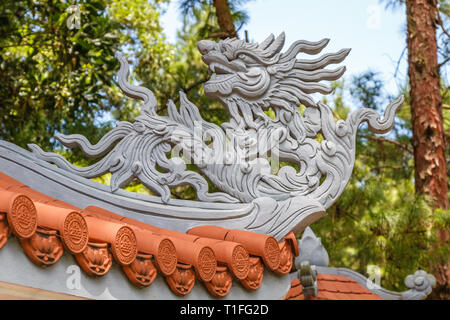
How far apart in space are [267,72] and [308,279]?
4.24 ft

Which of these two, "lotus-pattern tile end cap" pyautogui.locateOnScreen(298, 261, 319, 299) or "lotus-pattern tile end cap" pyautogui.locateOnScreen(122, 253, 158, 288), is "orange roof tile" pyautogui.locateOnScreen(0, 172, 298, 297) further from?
"lotus-pattern tile end cap" pyautogui.locateOnScreen(298, 261, 319, 299)

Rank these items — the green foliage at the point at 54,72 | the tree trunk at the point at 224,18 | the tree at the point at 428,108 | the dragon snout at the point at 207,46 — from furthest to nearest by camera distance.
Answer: the tree trunk at the point at 224,18, the green foliage at the point at 54,72, the tree at the point at 428,108, the dragon snout at the point at 207,46

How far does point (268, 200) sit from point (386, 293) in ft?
3.29

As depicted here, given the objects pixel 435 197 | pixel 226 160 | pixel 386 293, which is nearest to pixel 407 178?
pixel 435 197

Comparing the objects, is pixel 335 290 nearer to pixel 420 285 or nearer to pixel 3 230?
pixel 420 285

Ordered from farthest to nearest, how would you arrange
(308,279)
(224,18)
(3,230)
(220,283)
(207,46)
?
1. (224,18)
2. (207,46)
3. (308,279)
4. (220,283)
5. (3,230)

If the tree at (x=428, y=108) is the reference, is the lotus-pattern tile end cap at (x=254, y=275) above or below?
below

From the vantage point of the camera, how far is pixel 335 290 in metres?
3.28

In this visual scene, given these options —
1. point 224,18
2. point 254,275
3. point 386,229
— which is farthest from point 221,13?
point 254,275

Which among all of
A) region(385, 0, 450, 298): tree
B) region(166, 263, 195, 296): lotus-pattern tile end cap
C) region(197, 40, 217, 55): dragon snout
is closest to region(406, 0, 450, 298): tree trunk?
region(385, 0, 450, 298): tree

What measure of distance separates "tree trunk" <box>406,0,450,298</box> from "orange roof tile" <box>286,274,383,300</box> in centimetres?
221

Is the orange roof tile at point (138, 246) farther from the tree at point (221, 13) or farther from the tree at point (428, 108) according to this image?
the tree at point (221, 13)

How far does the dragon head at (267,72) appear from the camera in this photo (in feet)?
11.3

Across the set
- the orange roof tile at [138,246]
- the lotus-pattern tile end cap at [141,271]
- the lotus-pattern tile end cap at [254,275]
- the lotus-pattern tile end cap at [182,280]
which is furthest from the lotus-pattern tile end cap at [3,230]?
the lotus-pattern tile end cap at [254,275]
